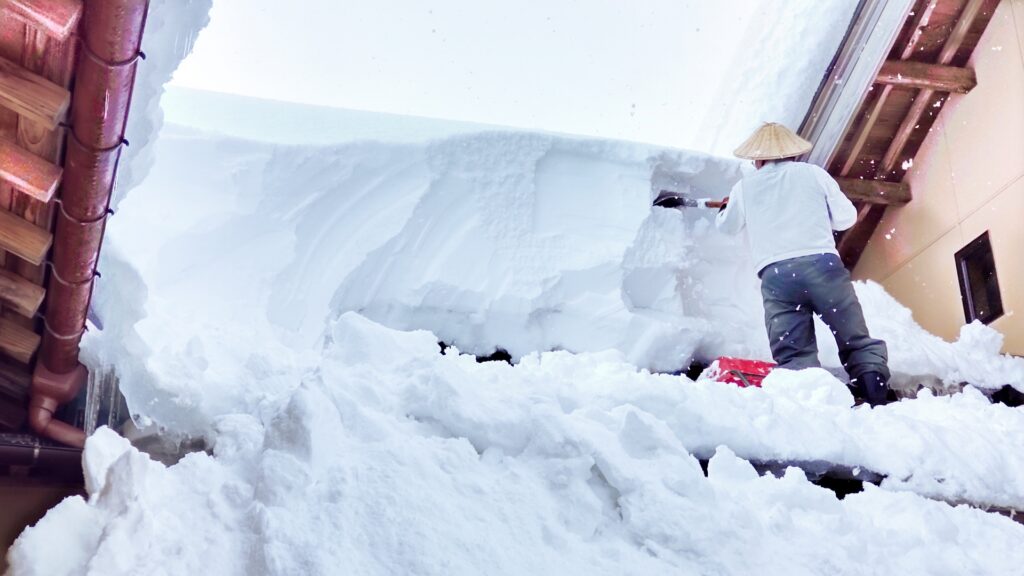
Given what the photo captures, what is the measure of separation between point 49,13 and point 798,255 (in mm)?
3219

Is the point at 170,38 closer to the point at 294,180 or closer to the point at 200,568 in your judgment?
the point at 200,568

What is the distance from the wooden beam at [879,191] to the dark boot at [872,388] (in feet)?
5.72

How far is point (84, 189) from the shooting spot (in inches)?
84.7

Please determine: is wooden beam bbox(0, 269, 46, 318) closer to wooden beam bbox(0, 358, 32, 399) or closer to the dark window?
wooden beam bbox(0, 358, 32, 399)

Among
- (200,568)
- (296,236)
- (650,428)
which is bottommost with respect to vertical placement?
(296,236)

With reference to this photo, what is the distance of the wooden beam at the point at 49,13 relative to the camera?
1.73m

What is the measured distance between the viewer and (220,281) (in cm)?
345

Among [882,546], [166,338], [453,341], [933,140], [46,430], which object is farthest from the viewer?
[933,140]

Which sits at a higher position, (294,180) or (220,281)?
(294,180)

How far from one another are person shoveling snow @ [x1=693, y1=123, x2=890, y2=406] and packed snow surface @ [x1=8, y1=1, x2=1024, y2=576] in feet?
1.22

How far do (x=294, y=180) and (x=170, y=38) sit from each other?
61.4 inches

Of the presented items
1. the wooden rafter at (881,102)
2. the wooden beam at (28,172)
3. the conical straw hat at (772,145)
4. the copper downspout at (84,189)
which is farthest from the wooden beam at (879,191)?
the wooden beam at (28,172)

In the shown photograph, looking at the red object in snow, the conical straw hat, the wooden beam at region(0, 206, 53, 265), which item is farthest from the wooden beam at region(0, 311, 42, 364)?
the conical straw hat

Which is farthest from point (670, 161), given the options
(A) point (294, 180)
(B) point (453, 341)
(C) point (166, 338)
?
(C) point (166, 338)
